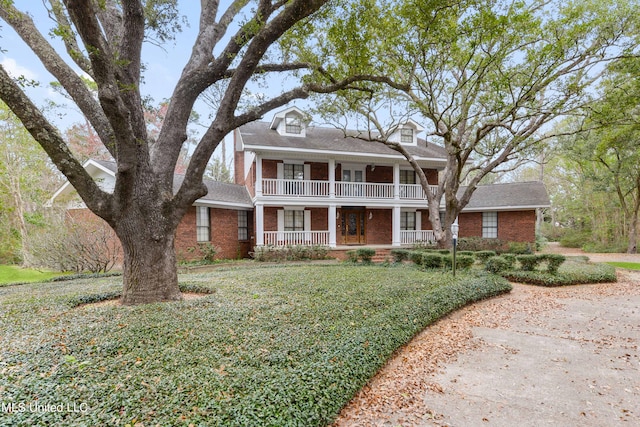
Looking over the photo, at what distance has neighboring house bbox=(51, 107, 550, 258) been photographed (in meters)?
14.3

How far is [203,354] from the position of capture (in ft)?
11.5

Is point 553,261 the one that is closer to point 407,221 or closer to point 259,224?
point 407,221

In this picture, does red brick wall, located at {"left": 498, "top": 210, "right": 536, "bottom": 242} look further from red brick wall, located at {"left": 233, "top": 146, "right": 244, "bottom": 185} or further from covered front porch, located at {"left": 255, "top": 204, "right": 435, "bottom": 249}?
red brick wall, located at {"left": 233, "top": 146, "right": 244, "bottom": 185}

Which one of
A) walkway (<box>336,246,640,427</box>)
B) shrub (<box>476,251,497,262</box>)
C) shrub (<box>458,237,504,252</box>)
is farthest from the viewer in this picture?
shrub (<box>458,237,504,252</box>)

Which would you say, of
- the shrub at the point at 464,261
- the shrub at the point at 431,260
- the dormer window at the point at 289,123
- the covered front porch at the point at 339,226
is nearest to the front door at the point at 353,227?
the covered front porch at the point at 339,226

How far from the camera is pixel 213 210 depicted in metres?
14.2

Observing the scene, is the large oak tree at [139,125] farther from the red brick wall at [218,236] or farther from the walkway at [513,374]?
the red brick wall at [218,236]

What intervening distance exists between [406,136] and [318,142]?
5899mm

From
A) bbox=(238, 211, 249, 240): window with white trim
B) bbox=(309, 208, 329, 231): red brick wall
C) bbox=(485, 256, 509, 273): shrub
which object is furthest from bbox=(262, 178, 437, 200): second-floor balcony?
bbox=(485, 256, 509, 273): shrub

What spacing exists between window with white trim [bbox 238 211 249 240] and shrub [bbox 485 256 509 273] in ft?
37.1

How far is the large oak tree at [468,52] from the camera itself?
7023mm

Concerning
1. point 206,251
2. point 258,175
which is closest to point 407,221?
point 258,175

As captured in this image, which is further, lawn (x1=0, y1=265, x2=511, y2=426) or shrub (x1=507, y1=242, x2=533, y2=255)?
shrub (x1=507, y1=242, x2=533, y2=255)

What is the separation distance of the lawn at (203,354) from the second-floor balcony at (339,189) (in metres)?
8.76
